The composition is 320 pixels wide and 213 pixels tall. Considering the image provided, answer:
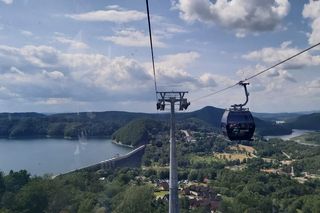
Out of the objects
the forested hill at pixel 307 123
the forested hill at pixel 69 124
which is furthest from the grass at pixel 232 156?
→ the forested hill at pixel 307 123

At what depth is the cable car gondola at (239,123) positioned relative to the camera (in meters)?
7.77

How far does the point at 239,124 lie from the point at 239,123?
2cm

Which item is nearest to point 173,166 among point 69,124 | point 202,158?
point 202,158

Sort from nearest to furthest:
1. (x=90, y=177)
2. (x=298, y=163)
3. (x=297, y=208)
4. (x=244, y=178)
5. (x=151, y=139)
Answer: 1. (x=297, y=208)
2. (x=90, y=177)
3. (x=244, y=178)
4. (x=298, y=163)
5. (x=151, y=139)

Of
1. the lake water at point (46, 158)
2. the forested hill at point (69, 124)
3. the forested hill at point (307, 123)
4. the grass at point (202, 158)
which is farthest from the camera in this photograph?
the forested hill at point (307, 123)

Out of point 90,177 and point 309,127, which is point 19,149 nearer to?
point 90,177

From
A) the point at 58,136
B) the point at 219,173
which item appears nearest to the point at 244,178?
the point at 219,173

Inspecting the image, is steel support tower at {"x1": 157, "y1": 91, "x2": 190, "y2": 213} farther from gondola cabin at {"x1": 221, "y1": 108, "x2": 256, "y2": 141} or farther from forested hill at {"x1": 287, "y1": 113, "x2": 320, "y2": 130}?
forested hill at {"x1": 287, "y1": 113, "x2": 320, "y2": 130}

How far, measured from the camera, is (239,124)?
7773 mm

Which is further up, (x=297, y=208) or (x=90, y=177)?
(x=90, y=177)

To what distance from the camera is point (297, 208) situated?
2519 cm

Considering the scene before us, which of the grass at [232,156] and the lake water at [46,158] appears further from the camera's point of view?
the grass at [232,156]

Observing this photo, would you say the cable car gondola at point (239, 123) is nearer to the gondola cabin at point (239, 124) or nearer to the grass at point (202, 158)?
the gondola cabin at point (239, 124)

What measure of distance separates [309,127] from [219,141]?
184 feet
